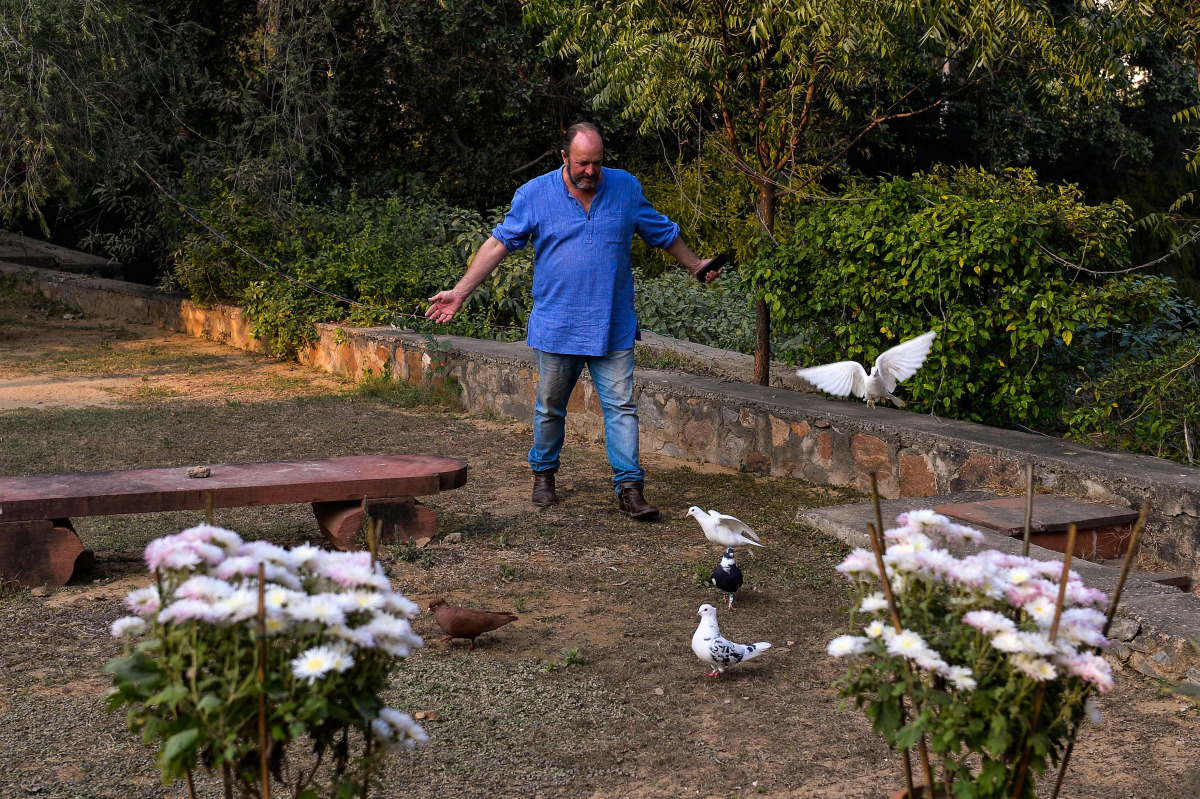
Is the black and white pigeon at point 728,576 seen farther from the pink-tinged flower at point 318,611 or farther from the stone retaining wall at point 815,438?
the pink-tinged flower at point 318,611

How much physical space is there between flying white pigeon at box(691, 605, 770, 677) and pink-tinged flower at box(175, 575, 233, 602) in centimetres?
200

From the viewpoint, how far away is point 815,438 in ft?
19.4

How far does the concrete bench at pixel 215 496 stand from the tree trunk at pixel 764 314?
8.24ft

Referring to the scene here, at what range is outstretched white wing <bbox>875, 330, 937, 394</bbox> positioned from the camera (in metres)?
4.71

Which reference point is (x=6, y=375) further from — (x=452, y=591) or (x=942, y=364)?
(x=942, y=364)

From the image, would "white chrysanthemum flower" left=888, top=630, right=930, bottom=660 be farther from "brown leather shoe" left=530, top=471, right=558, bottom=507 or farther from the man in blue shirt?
"brown leather shoe" left=530, top=471, right=558, bottom=507

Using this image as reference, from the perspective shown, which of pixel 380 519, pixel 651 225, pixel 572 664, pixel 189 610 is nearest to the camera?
pixel 189 610

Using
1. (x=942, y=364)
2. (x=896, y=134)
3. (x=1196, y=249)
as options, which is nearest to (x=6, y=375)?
(x=942, y=364)

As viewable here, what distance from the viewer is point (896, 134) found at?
12883 mm

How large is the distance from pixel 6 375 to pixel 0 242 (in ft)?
20.1

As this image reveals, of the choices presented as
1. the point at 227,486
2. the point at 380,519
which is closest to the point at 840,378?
the point at 380,519

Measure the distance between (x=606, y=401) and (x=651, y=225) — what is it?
2.88 ft

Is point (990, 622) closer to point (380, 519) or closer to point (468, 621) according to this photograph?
point (468, 621)

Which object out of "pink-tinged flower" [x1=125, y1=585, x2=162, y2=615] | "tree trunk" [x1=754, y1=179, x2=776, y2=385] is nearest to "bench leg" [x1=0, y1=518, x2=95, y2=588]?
"pink-tinged flower" [x1=125, y1=585, x2=162, y2=615]
